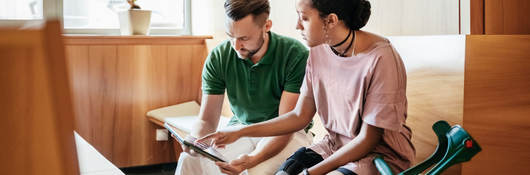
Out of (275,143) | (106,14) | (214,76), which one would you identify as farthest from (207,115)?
(106,14)

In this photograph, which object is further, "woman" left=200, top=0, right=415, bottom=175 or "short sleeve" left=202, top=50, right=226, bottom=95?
"short sleeve" left=202, top=50, right=226, bottom=95

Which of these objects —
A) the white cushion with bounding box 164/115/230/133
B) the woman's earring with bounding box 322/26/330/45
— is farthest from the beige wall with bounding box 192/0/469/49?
the white cushion with bounding box 164/115/230/133

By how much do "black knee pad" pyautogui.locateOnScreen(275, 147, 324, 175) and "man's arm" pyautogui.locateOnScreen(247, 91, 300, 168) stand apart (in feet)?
0.70

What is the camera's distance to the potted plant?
3.79 m

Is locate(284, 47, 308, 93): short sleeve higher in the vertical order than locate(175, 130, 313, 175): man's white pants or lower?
higher

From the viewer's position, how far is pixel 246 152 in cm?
210

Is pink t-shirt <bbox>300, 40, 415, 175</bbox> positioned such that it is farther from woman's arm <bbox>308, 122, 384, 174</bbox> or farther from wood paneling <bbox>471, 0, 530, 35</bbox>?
wood paneling <bbox>471, 0, 530, 35</bbox>

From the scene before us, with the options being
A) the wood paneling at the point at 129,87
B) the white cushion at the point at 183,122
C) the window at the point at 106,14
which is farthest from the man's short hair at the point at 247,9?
the window at the point at 106,14

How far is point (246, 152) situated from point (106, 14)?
237 cm

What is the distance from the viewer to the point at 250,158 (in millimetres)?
1887

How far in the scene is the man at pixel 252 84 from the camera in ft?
6.48

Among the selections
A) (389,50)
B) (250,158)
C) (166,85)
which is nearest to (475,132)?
(389,50)

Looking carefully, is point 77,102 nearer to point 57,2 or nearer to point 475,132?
point 57,2

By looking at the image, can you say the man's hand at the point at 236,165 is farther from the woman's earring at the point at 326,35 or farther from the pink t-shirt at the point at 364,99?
the woman's earring at the point at 326,35
